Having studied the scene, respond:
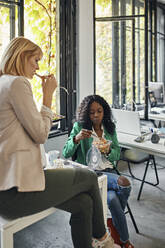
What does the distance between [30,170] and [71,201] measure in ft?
1.07

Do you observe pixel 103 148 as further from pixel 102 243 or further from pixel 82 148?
pixel 102 243

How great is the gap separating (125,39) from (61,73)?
141 centimetres

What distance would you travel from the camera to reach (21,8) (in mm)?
3053

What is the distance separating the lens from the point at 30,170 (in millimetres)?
1403

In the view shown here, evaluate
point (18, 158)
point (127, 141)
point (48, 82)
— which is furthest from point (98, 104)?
point (18, 158)

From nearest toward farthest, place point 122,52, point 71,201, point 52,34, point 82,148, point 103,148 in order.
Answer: point 71,201, point 103,148, point 82,148, point 52,34, point 122,52

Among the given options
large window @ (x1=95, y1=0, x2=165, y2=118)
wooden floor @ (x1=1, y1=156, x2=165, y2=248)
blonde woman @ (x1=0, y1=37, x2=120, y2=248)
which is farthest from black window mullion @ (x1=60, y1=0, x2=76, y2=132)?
blonde woman @ (x1=0, y1=37, x2=120, y2=248)

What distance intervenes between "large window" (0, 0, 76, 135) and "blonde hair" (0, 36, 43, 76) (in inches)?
62.6

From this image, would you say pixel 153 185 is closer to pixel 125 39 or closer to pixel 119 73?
pixel 119 73

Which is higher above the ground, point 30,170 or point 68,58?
point 68,58

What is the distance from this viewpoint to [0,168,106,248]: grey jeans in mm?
1427

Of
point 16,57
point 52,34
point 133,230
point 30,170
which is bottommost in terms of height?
point 133,230

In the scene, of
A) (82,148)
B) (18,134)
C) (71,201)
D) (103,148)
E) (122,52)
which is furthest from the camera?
(122,52)

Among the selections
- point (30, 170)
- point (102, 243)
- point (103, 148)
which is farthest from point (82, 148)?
point (30, 170)
